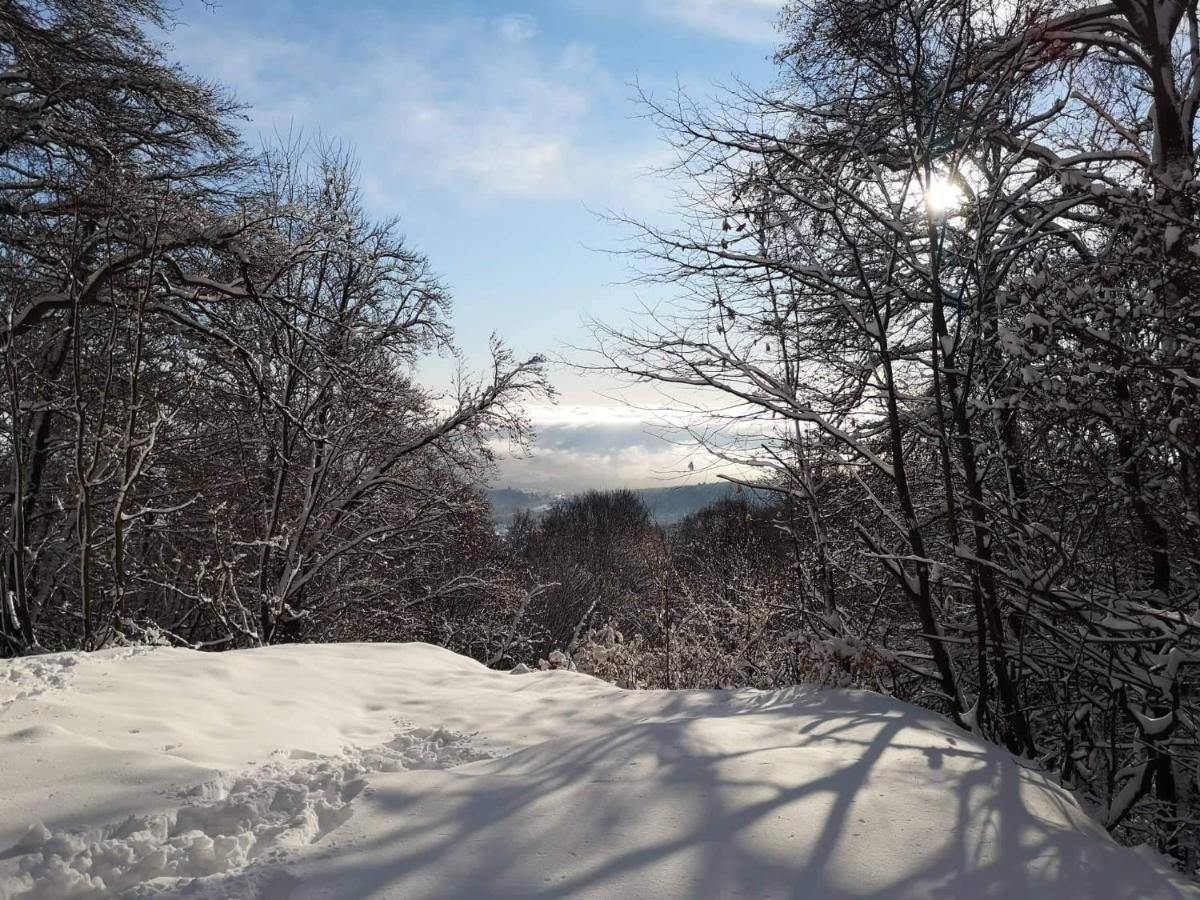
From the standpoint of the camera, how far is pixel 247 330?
36.6ft

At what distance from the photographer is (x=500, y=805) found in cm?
233

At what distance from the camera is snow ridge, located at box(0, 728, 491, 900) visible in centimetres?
186

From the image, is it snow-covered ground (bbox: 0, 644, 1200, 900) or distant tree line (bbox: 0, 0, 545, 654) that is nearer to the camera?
snow-covered ground (bbox: 0, 644, 1200, 900)

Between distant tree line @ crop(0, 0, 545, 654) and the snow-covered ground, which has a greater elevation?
distant tree line @ crop(0, 0, 545, 654)

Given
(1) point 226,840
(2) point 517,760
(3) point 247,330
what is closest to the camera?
(1) point 226,840

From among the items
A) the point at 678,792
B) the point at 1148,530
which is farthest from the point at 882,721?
the point at 1148,530

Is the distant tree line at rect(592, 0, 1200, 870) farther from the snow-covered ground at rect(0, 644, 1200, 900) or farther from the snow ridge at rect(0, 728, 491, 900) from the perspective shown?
the snow ridge at rect(0, 728, 491, 900)

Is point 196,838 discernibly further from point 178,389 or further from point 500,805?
point 178,389

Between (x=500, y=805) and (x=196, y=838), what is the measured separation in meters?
0.82

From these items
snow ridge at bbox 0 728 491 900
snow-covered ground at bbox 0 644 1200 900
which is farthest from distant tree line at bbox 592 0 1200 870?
snow ridge at bbox 0 728 491 900

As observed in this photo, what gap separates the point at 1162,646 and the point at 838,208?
3092mm

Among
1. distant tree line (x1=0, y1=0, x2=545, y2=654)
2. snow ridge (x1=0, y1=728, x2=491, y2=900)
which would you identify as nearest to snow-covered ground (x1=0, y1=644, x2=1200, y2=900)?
snow ridge (x1=0, y1=728, x2=491, y2=900)

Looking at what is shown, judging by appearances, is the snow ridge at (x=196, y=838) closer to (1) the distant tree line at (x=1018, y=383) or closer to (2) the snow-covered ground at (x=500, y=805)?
(2) the snow-covered ground at (x=500, y=805)

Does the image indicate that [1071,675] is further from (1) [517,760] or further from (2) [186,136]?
(2) [186,136]
